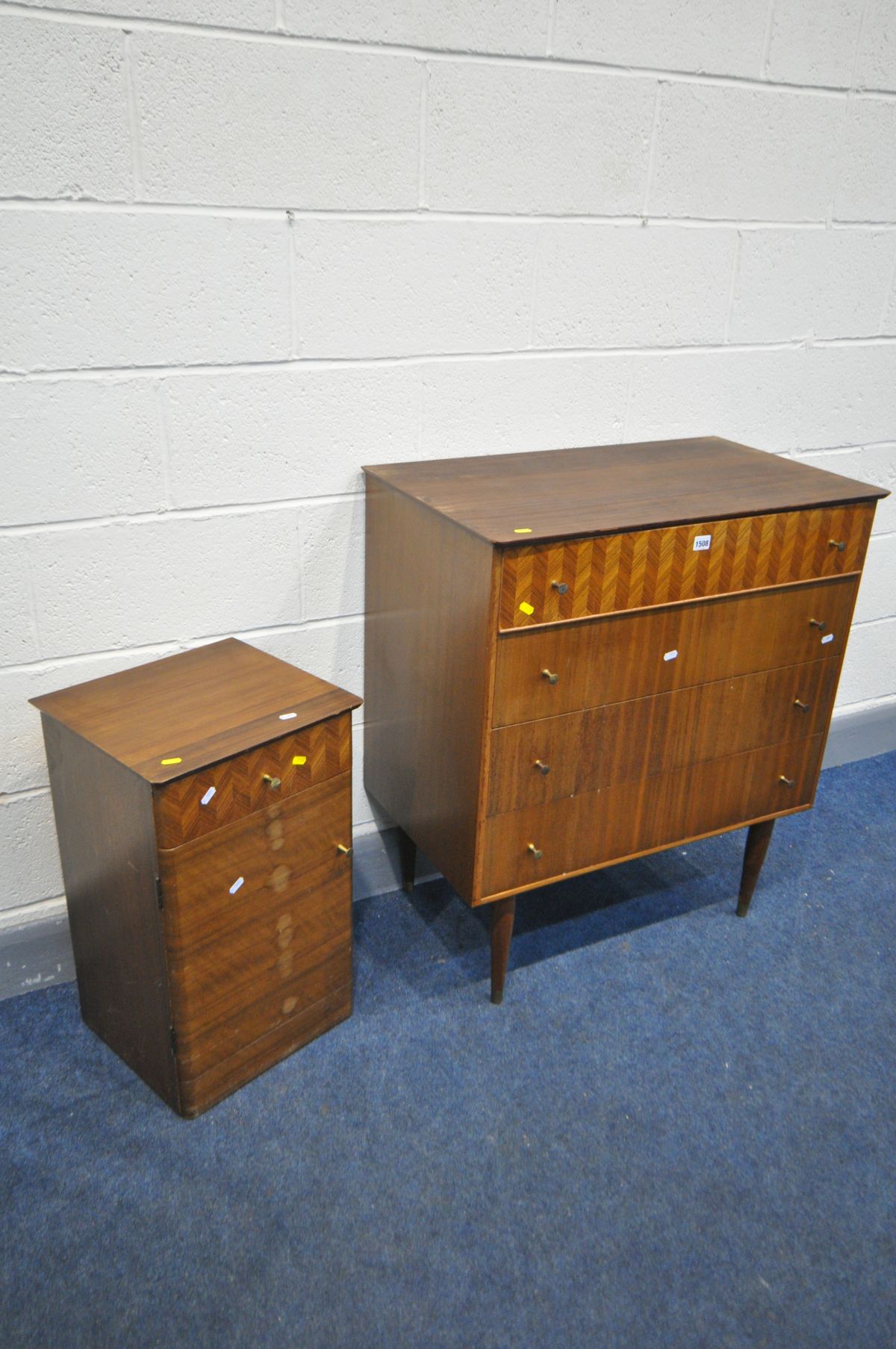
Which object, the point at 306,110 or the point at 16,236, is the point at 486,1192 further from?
the point at 306,110

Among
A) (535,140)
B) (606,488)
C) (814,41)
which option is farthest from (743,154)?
(606,488)

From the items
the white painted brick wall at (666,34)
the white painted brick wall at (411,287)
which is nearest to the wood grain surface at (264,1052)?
the white painted brick wall at (411,287)

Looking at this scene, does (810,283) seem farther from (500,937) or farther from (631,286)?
(500,937)

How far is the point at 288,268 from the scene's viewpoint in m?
1.68

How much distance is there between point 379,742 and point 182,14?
1.18 meters

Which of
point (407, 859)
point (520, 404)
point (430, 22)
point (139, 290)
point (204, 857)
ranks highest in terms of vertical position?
point (430, 22)

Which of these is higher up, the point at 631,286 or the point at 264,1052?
the point at 631,286

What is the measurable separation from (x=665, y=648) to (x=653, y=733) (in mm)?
154

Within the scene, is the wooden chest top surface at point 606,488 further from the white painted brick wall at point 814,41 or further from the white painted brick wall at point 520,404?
the white painted brick wall at point 814,41

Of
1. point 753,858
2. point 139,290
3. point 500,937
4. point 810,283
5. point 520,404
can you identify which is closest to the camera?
point 139,290

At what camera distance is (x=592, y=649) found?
1.63 m

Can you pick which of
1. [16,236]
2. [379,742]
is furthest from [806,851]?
[16,236]

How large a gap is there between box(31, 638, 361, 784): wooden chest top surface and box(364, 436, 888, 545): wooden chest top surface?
1.17ft

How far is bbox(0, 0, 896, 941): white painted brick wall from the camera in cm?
152
